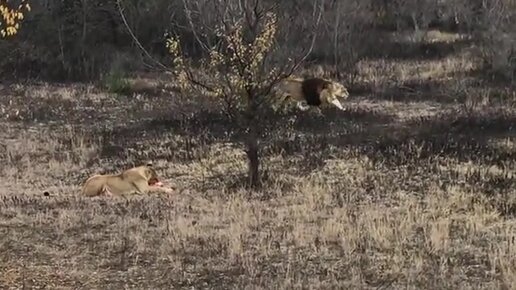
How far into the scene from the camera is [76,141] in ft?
51.2

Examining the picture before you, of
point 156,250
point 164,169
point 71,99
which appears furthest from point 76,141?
point 156,250

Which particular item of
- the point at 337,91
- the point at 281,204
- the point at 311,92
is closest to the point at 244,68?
the point at 281,204

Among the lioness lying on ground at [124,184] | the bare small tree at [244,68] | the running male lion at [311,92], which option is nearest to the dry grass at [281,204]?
the lioness lying on ground at [124,184]

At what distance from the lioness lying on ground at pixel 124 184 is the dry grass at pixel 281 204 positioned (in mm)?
243

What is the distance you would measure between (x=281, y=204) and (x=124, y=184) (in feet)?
7.51

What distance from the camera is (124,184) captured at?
11023 millimetres

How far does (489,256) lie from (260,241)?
2.11 m

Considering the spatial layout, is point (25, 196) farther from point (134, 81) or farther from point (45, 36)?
point (45, 36)

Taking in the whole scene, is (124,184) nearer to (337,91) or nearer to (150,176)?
(150,176)

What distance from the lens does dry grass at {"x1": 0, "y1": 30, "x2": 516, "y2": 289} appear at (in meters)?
7.13

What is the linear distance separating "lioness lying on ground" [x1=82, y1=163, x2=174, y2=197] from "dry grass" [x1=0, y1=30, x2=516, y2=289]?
0.80ft

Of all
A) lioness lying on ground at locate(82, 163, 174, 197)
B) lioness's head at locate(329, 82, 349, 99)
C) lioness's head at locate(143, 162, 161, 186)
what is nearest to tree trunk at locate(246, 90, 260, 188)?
lioness lying on ground at locate(82, 163, 174, 197)

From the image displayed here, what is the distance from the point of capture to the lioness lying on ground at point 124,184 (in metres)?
10.8

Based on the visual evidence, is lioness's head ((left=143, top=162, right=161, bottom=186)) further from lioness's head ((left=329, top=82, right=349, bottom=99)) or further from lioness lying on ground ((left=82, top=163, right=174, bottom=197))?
lioness's head ((left=329, top=82, right=349, bottom=99))
